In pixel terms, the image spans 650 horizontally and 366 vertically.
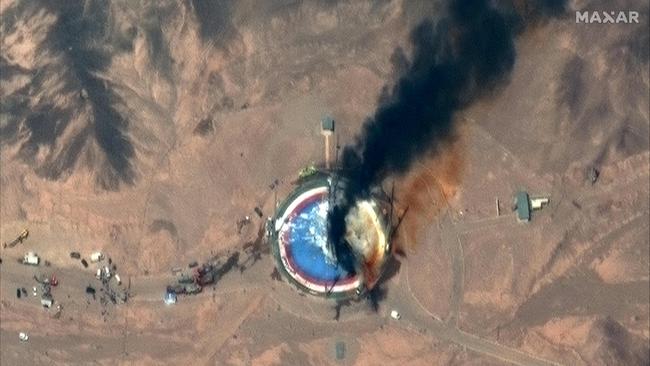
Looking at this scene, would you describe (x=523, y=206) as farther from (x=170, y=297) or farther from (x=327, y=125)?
(x=170, y=297)

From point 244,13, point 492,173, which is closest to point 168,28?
point 244,13

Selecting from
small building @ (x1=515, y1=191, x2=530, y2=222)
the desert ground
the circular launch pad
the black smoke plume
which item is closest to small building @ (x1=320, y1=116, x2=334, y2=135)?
the desert ground

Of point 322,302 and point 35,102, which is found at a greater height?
point 35,102

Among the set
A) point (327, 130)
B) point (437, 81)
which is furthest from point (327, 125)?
point (437, 81)

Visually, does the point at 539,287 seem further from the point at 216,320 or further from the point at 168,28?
the point at 168,28

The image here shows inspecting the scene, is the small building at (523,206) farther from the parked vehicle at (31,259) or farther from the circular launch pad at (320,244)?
the parked vehicle at (31,259)

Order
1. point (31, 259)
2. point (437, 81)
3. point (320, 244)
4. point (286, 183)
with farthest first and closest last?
point (31, 259) → point (320, 244) → point (286, 183) → point (437, 81)

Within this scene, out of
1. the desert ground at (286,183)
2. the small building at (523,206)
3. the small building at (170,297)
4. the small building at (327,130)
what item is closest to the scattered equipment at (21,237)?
the desert ground at (286,183)
